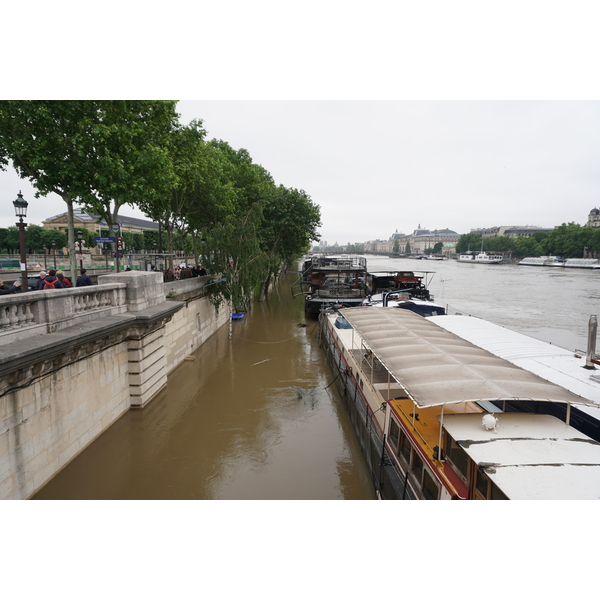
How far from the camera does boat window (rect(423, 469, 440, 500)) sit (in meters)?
5.66

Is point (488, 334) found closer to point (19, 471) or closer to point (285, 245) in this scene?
point (19, 471)

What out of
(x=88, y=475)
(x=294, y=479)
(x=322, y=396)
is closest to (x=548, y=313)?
(x=322, y=396)

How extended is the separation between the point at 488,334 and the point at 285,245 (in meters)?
25.9

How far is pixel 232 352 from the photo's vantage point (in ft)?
61.7

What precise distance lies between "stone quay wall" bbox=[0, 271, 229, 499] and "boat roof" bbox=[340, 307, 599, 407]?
6060 mm

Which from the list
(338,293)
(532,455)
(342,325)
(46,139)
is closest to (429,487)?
(532,455)

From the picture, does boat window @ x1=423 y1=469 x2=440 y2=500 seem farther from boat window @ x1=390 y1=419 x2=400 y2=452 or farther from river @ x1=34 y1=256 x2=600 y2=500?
river @ x1=34 y1=256 x2=600 y2=500

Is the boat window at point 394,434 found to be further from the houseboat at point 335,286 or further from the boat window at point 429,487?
the houseboat at point 335,286

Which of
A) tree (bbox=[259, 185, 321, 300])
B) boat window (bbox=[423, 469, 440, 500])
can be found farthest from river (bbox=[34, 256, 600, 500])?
tree (bbox=[259, 185, 321, 300])

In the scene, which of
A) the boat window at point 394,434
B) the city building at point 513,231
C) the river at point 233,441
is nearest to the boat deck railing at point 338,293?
the river at point 233,441

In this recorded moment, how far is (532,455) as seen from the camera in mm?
4598

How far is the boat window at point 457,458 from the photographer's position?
17.1 ft

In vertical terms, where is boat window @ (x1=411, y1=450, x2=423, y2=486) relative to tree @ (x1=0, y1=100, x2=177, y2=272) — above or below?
below

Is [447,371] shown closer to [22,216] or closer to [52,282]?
[52,282]
